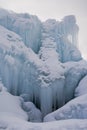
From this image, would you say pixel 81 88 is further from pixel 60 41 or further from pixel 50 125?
pixel 50 125

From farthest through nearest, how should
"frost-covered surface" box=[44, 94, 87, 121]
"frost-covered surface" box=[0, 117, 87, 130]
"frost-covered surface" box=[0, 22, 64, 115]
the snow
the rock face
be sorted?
the snow → the rock face → "frost-covered surface" box=[0, 22, 64, 115] → "frost-covered surface" box=[44, 94, 87, 121] → "frost-covered surface" box=[0, 117, 87, 130]

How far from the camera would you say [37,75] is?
31.3 m

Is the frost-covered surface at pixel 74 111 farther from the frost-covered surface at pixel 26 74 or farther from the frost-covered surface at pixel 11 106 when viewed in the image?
the frost-covered surface at pixel 26 74

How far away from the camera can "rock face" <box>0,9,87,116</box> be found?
30578 mm

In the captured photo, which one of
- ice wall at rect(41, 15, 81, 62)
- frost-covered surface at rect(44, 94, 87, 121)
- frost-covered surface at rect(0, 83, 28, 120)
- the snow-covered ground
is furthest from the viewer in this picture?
ice wall at rect(41, 15, 81, 62)

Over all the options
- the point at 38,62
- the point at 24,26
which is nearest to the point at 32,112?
the point at 38,62

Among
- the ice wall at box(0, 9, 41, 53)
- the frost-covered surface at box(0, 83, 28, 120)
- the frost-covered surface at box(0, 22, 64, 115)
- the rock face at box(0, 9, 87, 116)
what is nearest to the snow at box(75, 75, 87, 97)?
the rock face at box(0, 9, 87, 116)

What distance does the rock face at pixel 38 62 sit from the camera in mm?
30578

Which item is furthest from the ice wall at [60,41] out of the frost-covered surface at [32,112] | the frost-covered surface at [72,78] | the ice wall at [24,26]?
the frost-covered surface at [32,112]

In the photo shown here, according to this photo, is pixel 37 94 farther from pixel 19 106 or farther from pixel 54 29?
pixel 54 29

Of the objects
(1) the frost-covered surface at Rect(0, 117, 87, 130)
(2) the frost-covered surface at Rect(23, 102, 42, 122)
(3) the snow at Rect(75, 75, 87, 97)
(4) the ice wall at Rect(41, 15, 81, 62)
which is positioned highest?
(4) the ice wall at Rect(41, 15, 81, 62)

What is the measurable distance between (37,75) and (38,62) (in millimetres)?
1746

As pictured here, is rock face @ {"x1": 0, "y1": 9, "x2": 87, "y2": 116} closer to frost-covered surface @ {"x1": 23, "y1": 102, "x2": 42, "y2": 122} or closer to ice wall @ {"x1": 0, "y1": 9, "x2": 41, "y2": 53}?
ice wall @ {"x1": 0, "y1": 9, "x2": 41, "y2": 53}

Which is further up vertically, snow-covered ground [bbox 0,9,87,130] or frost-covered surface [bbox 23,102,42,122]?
snow-covered ground [bbox 0,9,87,130]
